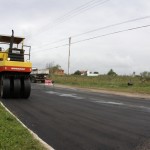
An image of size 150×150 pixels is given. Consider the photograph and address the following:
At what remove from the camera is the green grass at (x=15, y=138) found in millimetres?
8086

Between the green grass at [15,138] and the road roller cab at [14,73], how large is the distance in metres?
10.0

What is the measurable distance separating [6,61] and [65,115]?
769cm

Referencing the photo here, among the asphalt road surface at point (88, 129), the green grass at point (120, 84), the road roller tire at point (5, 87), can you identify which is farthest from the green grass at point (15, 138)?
the green grass at point (120, 84)

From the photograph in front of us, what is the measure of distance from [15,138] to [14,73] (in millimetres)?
12852

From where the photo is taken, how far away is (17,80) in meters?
21.6

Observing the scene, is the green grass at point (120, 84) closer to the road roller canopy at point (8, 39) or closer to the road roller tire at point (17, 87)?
the road roller canopy at point (8, 39)

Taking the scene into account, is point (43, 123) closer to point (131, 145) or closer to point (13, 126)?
point (13, 126)

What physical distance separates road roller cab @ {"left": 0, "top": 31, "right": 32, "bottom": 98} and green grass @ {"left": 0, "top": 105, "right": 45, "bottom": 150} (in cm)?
1004

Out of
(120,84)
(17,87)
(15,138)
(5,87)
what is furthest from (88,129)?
(120,84)

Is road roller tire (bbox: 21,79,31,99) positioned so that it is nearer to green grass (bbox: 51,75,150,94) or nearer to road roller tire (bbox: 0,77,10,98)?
road roller tire (bbox: 0,77,10,98)

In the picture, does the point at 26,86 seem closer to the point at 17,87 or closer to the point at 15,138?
the point at 17,87

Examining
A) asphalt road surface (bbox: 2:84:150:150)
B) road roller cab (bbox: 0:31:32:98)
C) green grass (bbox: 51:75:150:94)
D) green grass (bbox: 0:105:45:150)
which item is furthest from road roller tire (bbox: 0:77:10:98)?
green grass (bbox: 51:75:150:94)

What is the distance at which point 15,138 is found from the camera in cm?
883

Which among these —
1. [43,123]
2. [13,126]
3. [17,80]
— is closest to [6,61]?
[17,80]
